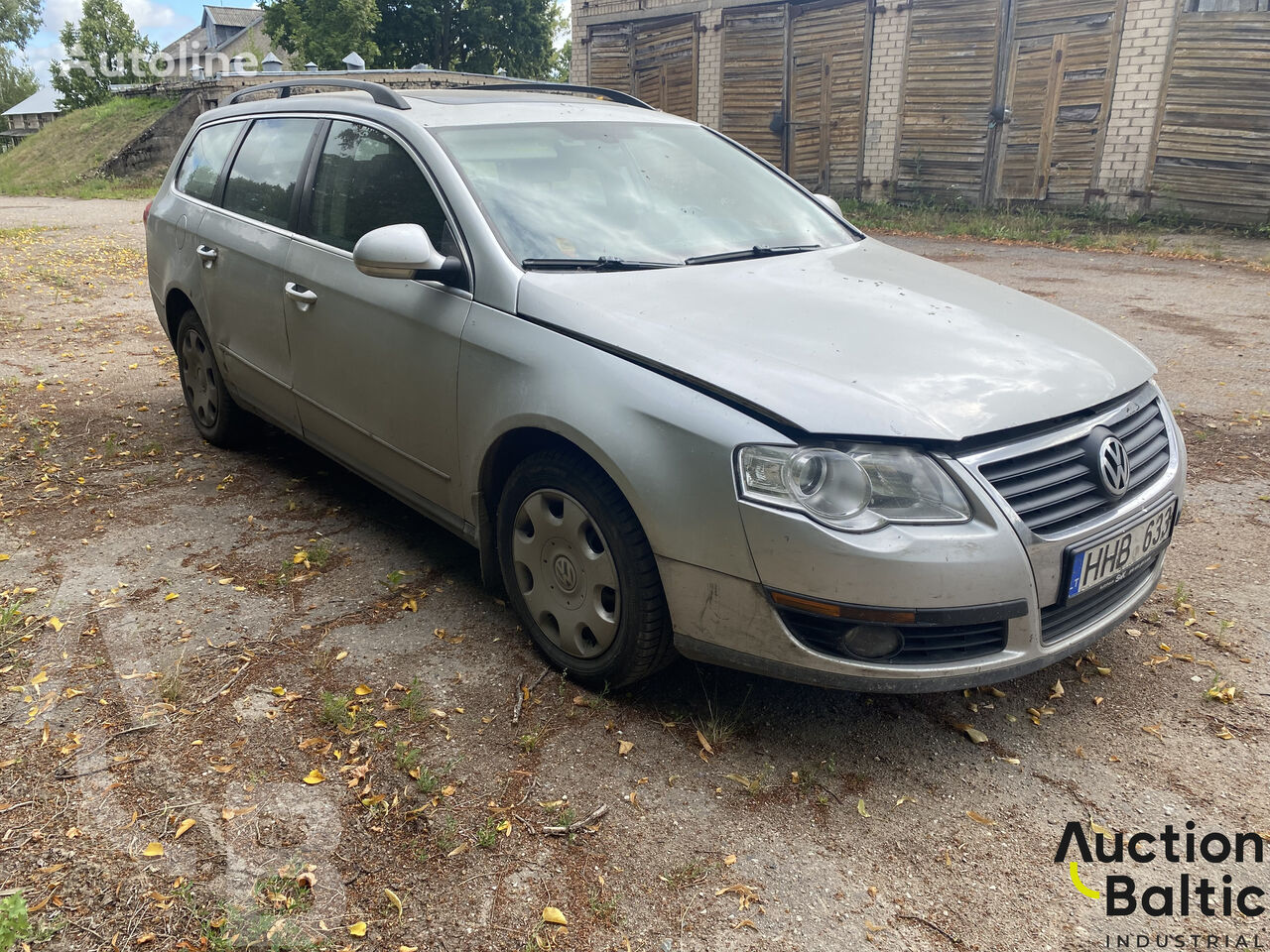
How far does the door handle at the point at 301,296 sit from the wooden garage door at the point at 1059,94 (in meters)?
13.8

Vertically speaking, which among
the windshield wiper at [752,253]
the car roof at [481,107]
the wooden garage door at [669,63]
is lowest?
the windshield wiper at [752,253]

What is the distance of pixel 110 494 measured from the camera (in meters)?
4.72

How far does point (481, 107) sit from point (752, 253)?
1.22 m

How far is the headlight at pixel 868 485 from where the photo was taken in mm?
2398

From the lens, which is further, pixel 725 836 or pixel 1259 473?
pixel 1259 473

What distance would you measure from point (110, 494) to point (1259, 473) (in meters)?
5.58

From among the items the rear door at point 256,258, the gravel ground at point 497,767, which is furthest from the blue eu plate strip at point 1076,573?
the rear door at point 256,258

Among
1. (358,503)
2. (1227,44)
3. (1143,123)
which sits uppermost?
(1227,44)

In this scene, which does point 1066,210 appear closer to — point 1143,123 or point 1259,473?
point 1143,123

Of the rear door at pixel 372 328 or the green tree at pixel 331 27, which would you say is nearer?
the rear door at pixel 372 328

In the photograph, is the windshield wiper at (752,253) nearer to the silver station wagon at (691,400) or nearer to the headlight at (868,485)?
the silver station wagon at (691,400)

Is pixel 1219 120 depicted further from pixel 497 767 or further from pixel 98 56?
pixel 98 56

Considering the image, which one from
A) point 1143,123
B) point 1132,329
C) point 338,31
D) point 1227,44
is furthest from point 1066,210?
point 338,31

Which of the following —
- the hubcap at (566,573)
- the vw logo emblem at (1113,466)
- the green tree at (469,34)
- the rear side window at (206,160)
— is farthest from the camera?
the green tree at (469,34)
